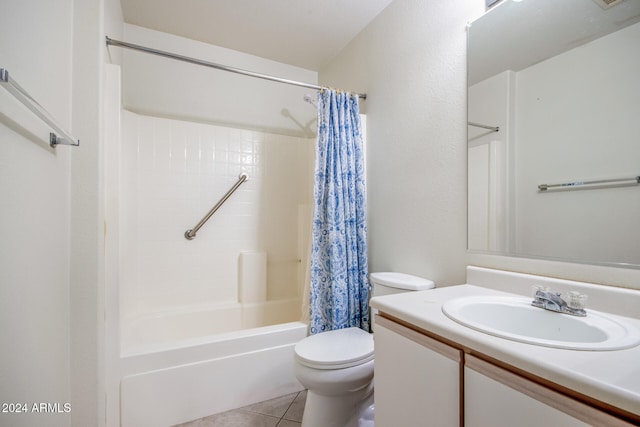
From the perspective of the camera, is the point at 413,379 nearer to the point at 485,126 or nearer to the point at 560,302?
the point at 560,302

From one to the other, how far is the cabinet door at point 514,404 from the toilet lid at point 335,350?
2.17 ft

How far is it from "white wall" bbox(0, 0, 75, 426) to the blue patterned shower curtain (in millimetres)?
1176

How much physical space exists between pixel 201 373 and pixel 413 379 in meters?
1.20

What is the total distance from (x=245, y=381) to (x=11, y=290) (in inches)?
47.0

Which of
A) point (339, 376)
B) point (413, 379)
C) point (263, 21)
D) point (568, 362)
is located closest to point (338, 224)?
point (339, 376)

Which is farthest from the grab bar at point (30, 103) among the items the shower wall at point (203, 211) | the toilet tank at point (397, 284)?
the toilet tank at point (397, 284)

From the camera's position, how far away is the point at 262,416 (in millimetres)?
1497

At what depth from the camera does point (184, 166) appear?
221 centimetres

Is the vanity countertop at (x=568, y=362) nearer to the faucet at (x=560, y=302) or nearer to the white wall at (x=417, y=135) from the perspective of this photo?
the faucet at (x=560, y=302)

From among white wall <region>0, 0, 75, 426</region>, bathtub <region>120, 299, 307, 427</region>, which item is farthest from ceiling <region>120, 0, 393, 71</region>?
bathtub <region>120, 299, 307, 427</region>

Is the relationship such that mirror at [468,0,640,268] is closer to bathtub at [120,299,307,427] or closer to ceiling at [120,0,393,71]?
ceiling at [120,0,393,71]

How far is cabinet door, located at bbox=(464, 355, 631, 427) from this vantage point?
48 cm

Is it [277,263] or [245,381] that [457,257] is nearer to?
[245,381]

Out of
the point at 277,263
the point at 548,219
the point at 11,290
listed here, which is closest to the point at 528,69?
the point at 548,219
